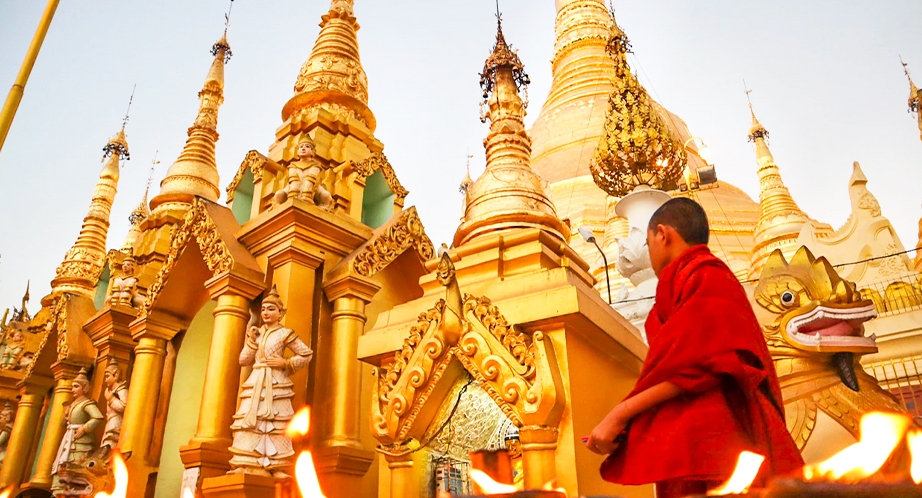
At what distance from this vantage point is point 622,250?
512 centimetres

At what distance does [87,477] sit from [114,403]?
5.73 feet

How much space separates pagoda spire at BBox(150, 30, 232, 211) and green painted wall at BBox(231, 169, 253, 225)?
2892mm

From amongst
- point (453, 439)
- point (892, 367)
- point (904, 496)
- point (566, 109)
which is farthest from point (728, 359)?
point (566, 109)

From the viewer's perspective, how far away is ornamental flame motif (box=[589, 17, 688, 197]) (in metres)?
5.62

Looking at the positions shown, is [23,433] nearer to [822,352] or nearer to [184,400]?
[184,400]

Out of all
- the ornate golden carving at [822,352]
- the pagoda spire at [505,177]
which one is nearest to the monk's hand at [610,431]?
the ornate golden carving at [822,352]

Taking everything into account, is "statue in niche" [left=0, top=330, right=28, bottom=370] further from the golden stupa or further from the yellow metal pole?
the yellow metal pole

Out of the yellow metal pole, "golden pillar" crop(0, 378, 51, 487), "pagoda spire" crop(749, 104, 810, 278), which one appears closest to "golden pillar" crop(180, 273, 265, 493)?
the yellow metal pole

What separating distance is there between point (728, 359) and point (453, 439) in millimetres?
2032

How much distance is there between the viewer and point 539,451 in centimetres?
277

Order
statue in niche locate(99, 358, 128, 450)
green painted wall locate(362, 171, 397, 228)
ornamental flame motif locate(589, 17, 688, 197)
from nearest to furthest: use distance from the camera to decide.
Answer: ornamental flame motif locate(589, 17, 688, 197) < statue in niche locate(99, 358, 128, 450) < green painted wall locate(362, 171, 397, 228)

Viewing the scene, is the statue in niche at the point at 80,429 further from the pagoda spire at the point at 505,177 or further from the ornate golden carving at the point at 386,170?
the pagoda spire at the point at 505,177

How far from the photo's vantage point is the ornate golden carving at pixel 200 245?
5.87 metres

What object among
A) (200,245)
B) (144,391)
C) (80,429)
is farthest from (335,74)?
(80,429)
